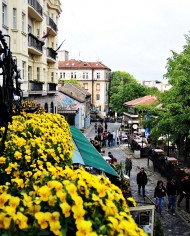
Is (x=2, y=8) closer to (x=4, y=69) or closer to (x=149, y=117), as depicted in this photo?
(x=149, y=117)

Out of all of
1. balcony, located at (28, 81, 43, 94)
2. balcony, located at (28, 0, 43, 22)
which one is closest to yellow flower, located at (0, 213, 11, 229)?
balcony, located at (28, 81, 43, 94)

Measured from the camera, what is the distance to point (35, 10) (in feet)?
82.9

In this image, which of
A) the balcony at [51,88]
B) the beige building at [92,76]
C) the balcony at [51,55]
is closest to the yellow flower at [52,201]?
the balcony at [51,88]

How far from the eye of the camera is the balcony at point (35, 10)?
24.5 meters

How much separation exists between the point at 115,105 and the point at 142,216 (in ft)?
185

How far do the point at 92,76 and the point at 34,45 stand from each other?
57724 mm

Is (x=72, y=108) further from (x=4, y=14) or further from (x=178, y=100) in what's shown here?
(x=178, y=100)

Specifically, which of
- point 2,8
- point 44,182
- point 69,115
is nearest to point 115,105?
point 69,115

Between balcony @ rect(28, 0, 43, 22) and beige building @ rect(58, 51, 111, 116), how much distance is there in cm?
5448

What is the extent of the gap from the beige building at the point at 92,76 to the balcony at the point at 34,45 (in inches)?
2125

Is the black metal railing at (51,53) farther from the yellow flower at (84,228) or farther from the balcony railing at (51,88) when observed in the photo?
the yellow flower at (84,228)

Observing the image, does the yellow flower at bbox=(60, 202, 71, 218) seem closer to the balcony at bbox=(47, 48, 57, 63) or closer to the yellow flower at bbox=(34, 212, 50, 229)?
the yellow flower at bbox=(34, 212, 50, 229)

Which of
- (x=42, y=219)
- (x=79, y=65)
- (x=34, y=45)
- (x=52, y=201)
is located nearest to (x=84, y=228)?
(x=42, y=219)

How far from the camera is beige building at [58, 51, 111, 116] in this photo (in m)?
83.1
